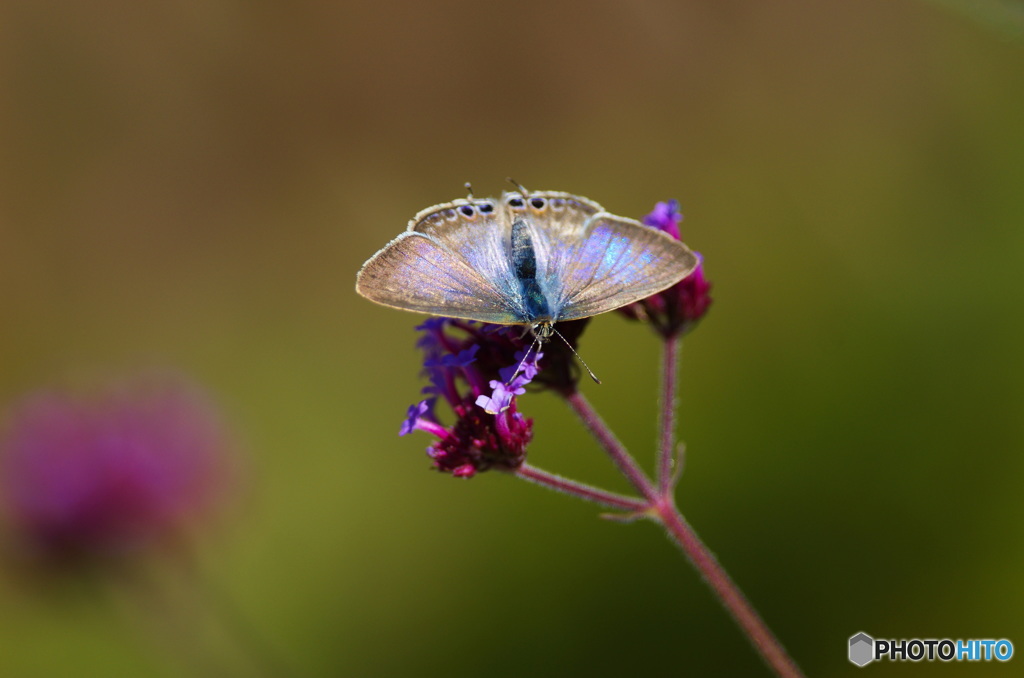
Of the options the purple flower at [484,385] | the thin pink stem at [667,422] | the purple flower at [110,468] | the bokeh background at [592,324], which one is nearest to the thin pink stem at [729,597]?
the thin pink stem at [667,422]

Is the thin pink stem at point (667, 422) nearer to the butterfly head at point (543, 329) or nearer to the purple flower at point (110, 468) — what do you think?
the butterfly head at point (543, 329)

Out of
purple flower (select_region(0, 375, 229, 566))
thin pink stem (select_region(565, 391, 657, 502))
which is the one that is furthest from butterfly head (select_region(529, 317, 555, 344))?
purple flower (select_region(0, 375, 229, 566))

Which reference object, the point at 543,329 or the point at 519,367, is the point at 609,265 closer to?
the point at 543,329

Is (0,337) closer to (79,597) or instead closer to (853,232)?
(79,597)

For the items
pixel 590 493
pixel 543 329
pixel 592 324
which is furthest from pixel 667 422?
pixel 592 324

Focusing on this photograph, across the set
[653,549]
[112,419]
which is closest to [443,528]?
[653,549]

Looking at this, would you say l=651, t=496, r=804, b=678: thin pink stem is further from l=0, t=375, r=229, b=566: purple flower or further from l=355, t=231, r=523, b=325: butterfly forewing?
l=0, t=375, r=229, b=566: purple flower
